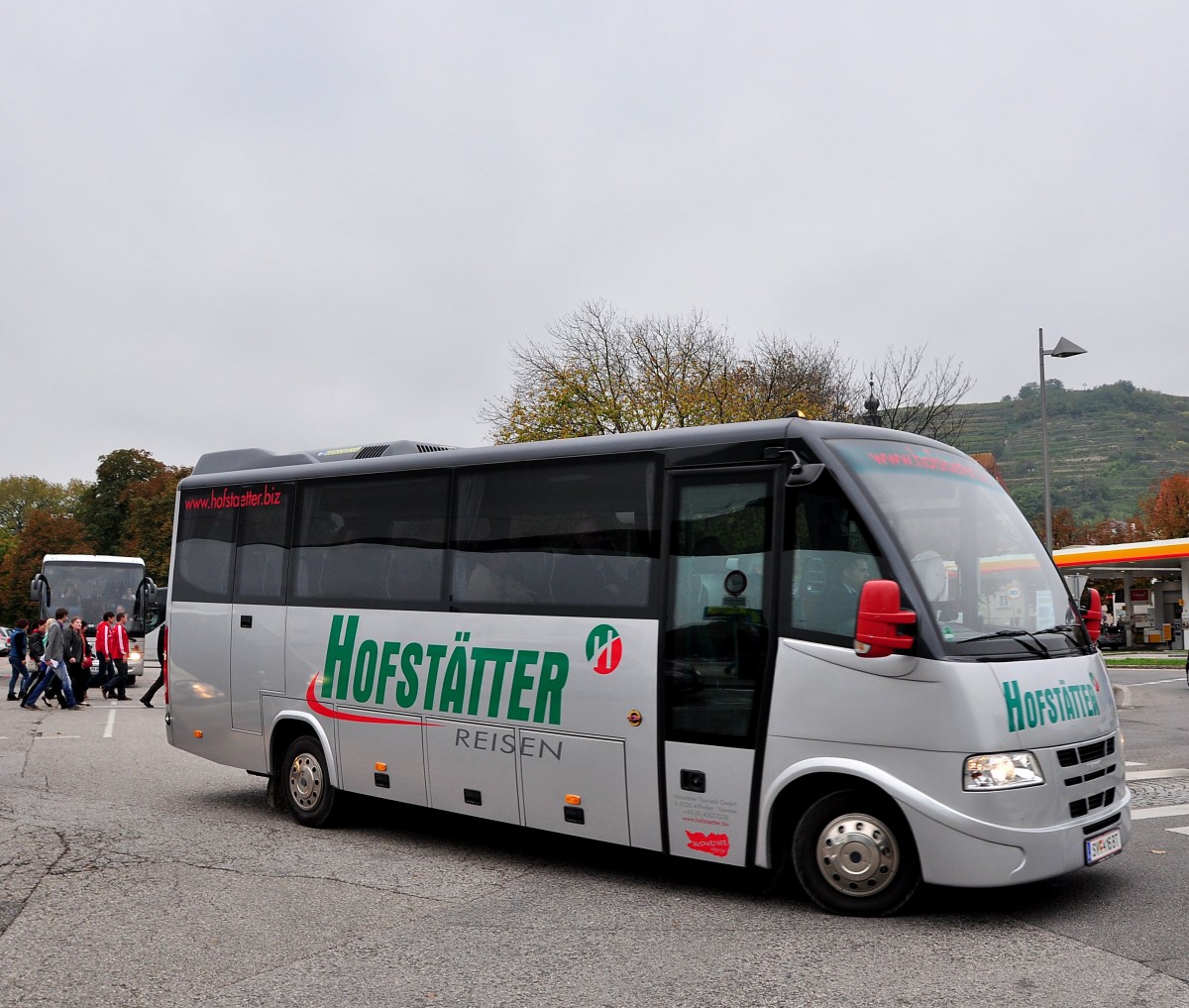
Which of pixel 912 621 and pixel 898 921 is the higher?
pixel 912 621

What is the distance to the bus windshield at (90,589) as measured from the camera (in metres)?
34.3

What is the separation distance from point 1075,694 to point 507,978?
3.37 metres

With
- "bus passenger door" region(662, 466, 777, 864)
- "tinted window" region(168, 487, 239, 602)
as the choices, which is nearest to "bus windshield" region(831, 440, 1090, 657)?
"bus passenger door" region(662, 466, 777, 864)

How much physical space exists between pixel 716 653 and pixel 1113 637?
4600cm

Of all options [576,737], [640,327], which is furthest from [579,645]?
[640,327]

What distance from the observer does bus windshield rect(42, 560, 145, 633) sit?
34.3 metres

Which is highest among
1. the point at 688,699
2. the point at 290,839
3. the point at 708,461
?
the point at 708,461

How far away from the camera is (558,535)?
26.6 ft

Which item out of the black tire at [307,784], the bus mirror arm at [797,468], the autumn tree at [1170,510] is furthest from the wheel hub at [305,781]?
the autumn tree at [1170,510]

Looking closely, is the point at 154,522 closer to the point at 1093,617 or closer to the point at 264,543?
the point at 264,543

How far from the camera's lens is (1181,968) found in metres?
5.57

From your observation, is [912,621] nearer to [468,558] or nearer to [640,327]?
[468,558]

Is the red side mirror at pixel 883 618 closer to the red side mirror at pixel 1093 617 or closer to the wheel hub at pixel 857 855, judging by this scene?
the wheel hub at pixel 857 855

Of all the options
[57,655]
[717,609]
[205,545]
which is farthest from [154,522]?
[717,609]
